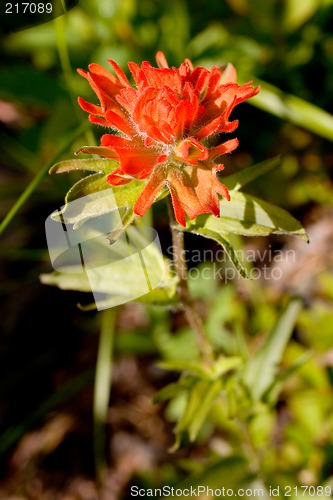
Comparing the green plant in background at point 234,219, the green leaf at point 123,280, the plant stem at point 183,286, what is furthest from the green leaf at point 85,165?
the green leaf at point 123,280

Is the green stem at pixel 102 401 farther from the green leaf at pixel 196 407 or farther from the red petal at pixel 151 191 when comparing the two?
the red petal at pixel 151 191

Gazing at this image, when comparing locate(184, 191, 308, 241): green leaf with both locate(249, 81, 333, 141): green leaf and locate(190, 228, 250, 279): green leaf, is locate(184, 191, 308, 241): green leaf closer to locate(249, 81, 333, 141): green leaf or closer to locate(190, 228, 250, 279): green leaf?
locate(190, 228, 250, 279): green leaf

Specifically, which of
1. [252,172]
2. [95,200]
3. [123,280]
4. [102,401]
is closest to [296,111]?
[252,172]

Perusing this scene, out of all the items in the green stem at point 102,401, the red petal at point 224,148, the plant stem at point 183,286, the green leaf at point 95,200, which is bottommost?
the green stem at point 102,401

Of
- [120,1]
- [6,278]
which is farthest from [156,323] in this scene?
[120,1]

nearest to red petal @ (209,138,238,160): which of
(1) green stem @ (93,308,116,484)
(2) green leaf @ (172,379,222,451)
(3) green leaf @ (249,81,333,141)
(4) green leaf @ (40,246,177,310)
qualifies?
(4) green leaf @ (40,246,177,310)

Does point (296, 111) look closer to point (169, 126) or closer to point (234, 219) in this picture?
point (234, 219)
